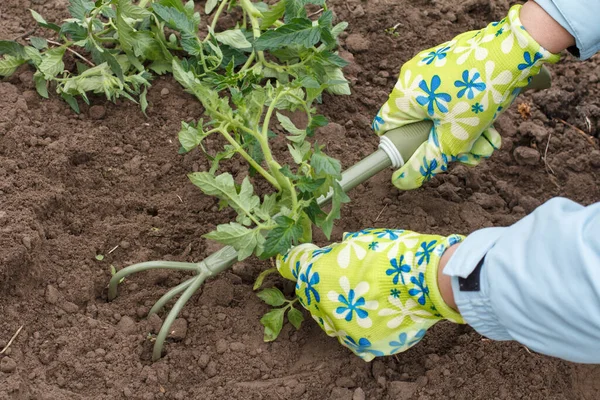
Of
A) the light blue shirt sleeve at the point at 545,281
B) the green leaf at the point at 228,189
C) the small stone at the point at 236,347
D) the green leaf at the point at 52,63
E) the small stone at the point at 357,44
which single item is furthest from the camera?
the small stone at the point at 357,44

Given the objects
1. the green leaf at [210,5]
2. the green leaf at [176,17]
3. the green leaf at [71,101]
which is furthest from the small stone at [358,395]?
the green leaf at [210,5]

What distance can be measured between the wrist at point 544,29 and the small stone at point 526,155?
0.40 m

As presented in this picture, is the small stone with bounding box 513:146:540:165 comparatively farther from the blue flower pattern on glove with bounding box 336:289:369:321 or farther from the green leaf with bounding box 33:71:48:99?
the green leaf with bounding box 33:71:48:99

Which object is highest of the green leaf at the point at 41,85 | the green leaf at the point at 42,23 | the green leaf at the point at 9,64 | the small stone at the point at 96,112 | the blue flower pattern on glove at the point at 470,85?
the blue flower pattern on glove at the point at 470,85

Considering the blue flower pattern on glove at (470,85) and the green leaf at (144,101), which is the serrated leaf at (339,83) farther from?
the green leaf at (144,101)

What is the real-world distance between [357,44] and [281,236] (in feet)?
2.99

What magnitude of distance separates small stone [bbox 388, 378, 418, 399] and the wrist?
785 mm

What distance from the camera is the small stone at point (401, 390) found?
4.86 ft

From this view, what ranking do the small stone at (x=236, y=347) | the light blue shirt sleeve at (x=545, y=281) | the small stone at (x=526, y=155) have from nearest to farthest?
the light blue shirt sleeve at (x=545, y=281) < the small stone at (x=236, y=347) < the small stone at (x=526, y=155)

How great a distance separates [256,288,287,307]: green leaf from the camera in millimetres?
1541

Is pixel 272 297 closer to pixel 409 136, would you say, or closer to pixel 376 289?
pixel 376 289

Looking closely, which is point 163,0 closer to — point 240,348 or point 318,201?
point 318,201

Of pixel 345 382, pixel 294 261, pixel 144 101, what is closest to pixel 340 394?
pixel 345 382

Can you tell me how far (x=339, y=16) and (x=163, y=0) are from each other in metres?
0.61
